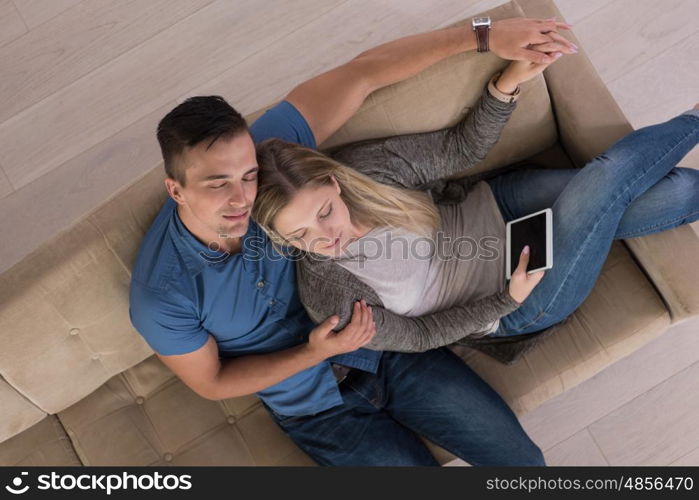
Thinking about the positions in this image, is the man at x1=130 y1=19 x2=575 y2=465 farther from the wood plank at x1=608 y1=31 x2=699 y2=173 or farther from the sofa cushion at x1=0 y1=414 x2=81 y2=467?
the wood plank at x1=608 y1=31 x2=699 y2=173

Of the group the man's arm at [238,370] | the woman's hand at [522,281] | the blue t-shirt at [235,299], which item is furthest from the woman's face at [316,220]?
the woman's hand at [522,281]

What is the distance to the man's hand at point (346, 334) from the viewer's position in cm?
144

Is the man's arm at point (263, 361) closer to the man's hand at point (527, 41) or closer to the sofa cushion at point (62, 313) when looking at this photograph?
the sofa cushion at point (62, 313)

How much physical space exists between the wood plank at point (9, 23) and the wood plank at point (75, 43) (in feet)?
0.08

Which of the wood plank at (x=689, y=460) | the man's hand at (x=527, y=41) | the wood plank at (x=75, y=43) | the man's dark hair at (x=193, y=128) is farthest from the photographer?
the wood plank at (x=75, y=43)

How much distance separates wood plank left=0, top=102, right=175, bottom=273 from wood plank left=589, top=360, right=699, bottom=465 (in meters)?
1.62

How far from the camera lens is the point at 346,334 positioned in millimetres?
1434

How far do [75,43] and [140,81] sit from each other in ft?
0.90

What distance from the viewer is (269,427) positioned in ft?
5.68

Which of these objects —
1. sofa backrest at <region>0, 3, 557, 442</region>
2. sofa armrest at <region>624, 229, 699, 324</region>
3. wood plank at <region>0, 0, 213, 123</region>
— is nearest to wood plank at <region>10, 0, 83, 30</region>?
wood plank at <region>0, 0, 213, 123</region>


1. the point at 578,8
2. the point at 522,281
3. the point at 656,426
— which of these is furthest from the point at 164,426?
the point at 578,8

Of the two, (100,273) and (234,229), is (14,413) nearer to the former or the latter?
(100,273)

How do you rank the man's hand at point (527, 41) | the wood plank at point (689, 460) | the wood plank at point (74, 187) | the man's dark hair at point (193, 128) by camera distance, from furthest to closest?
1. the wood plank at point (74, 187)
2. the wood plank at point (689, 460)
3. the man's hand at point (527, 41)
4. the man's dark hair at point (193, 128)

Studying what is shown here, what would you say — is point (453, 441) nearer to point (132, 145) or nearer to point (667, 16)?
point (132, 145)
